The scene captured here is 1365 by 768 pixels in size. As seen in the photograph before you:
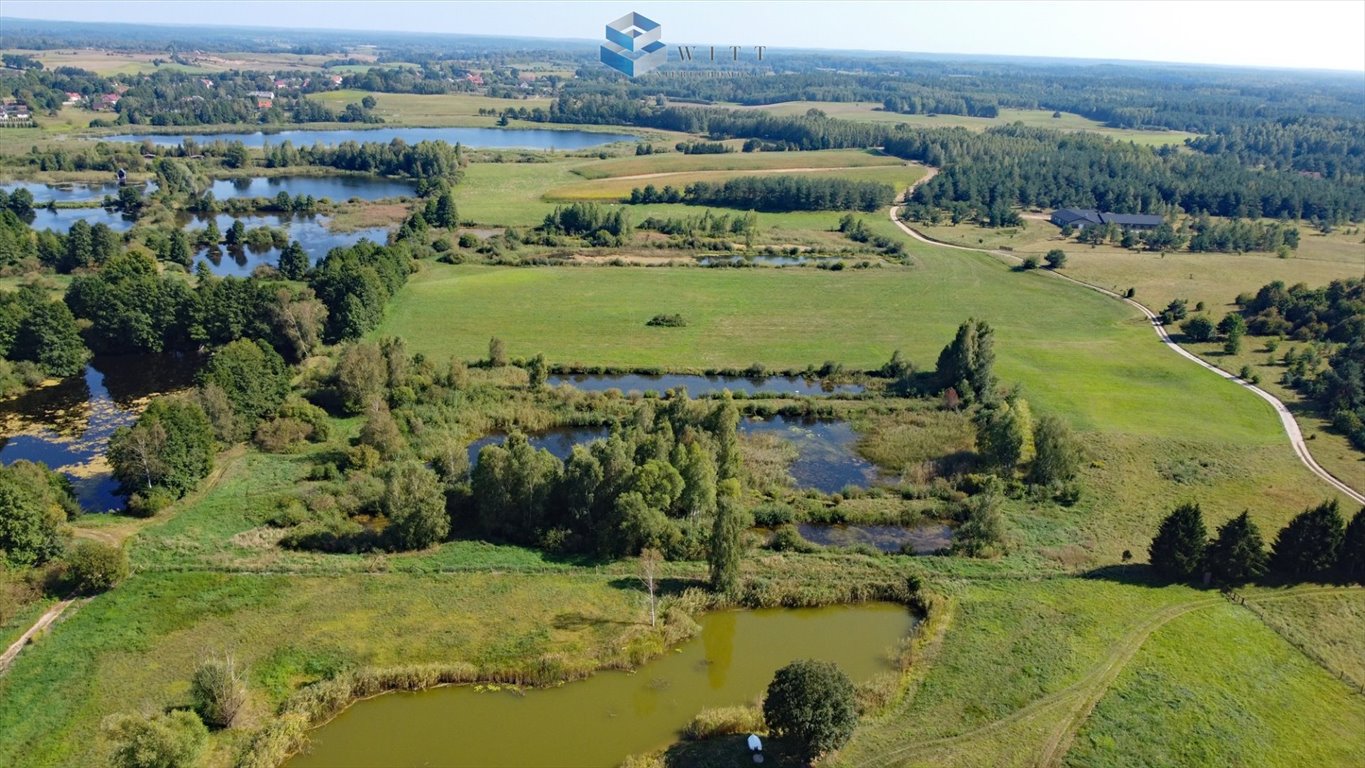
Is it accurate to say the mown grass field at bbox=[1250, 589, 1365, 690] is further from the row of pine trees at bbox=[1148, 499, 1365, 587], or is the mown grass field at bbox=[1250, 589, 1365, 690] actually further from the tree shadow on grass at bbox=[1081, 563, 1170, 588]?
the tree shadow on grass at bbox=[1081, 563, 1170, 588]

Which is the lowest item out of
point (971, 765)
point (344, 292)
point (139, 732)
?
point (971, 765)

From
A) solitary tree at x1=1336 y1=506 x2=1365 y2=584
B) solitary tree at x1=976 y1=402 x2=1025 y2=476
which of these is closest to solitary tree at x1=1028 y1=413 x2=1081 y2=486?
solitary tree at x1=976 y1=402 x2=1025 y2=476

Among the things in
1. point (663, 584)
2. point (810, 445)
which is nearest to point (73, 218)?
point (810, 445)

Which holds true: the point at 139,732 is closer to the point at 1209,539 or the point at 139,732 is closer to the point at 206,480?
the point at 206,480

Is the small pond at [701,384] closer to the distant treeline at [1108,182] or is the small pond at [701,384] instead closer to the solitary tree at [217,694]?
the solitary tree at [217,694]

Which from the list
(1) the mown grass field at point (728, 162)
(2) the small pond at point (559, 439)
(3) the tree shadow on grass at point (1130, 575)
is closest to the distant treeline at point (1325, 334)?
(3) the tree shadow on grass at point (1130, 575)

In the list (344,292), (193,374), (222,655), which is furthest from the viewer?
(344,292)

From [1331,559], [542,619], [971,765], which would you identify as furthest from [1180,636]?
[542,619]

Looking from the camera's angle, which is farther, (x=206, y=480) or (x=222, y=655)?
(x=206, y=480)
